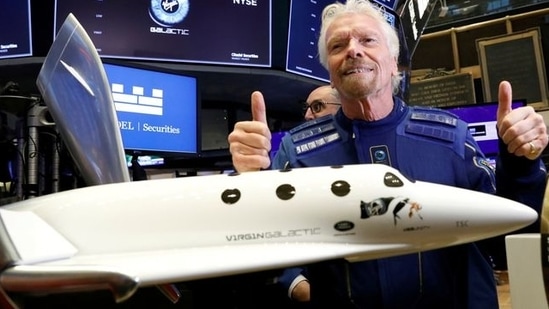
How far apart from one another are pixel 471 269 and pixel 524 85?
3.07 m

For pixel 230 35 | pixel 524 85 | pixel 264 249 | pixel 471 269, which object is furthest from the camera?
pixel 524 85

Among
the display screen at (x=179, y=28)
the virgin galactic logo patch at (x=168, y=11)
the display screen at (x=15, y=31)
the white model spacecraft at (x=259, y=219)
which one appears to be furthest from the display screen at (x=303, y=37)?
the white model spacecraft at (x=259, y=219)

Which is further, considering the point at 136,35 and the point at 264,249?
the point at 136,35

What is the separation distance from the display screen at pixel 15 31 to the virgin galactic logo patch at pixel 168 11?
0.59 metres

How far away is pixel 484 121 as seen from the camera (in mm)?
3045

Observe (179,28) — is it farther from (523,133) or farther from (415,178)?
(523,133)

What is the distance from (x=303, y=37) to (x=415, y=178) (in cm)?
217

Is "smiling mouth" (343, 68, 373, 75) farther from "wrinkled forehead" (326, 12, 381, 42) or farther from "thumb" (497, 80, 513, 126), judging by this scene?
"thumb" (497, 80, 513, 126)

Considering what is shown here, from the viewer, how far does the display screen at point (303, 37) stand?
3.36 meters

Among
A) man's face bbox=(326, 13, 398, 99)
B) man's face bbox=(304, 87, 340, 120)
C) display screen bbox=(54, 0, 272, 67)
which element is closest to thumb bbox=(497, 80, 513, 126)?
man's face bbox=(326, 13, 398, 99)

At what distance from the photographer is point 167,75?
2.58 m

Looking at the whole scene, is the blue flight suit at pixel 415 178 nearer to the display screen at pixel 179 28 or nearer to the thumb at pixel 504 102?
the thumb at pixel 504 102

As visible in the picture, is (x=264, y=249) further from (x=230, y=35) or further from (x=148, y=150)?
(x=230, y=35)

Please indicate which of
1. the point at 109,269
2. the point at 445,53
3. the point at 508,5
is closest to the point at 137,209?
the point at 109,269
